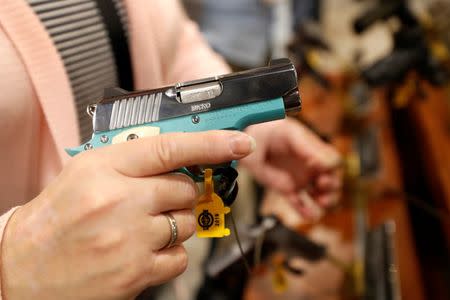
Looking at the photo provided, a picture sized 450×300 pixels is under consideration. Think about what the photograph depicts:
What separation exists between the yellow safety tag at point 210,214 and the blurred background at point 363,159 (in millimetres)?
230

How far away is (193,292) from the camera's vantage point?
2.06 feet

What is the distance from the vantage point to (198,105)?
307mm

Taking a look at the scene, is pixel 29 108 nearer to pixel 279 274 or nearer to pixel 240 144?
pixel 240 144

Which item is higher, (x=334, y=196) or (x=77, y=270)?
(x=334, y=196)

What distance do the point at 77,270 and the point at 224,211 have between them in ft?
0.35

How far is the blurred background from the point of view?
0.60 meters

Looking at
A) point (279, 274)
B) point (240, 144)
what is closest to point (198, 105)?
point (240, 144)

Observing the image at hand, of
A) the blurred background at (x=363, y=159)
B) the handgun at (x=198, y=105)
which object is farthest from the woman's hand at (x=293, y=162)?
the handgun at (x=198, y=105)

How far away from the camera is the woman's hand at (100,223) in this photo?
0.88ft

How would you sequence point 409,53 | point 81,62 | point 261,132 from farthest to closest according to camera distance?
1. point 409,53
2. point 261,132
3. point 81,62

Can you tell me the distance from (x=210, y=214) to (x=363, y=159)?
61cm

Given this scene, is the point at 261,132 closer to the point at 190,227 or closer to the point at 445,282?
the point at 190,227

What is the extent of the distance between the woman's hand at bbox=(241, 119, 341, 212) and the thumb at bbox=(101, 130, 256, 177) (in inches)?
11.5

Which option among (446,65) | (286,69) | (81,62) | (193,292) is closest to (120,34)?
(81,62)
